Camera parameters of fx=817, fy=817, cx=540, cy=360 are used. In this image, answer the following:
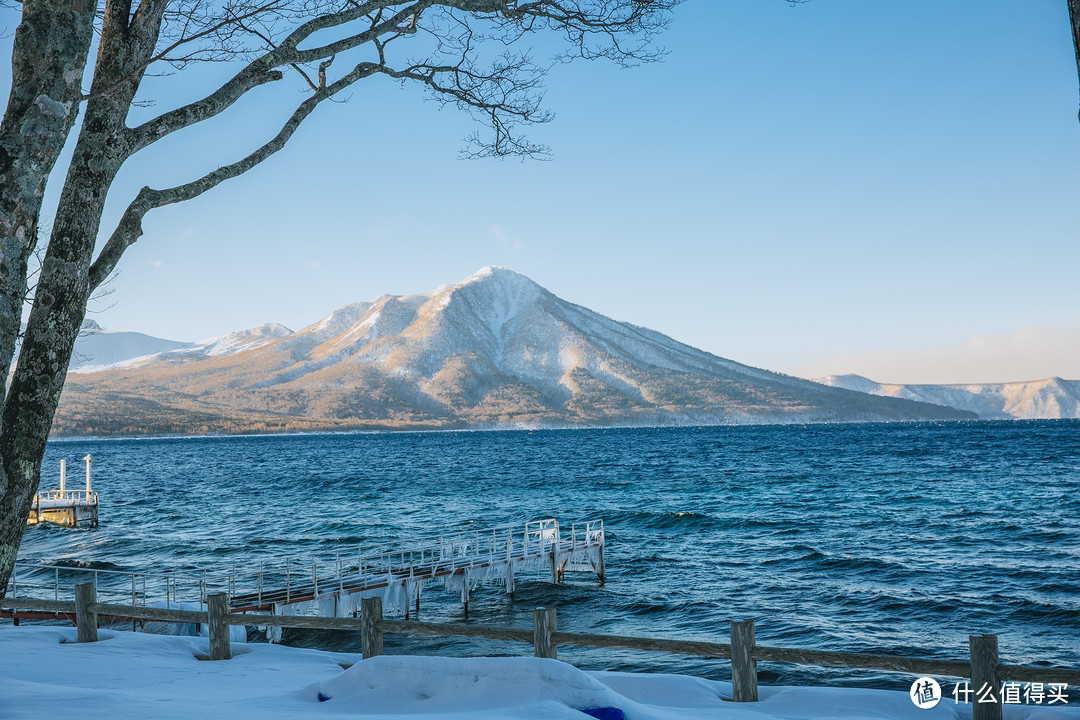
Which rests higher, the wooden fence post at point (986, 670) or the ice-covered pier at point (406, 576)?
the wooden fence post at point (986, 670)

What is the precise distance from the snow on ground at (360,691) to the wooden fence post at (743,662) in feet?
0.47

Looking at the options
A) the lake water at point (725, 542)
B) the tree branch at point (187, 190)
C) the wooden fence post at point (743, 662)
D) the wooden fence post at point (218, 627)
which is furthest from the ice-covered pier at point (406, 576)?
the tree branch at point (187, 190)

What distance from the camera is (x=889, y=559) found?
1121 inches

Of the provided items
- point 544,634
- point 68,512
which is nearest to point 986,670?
point 544,634

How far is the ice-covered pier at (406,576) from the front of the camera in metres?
19.0

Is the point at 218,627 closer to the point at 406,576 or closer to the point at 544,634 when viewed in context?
the point at 544,634

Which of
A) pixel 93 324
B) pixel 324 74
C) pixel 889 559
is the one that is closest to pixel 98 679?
pixel 93 324

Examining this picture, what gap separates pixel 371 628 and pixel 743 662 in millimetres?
4040

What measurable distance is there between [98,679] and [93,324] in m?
3.92

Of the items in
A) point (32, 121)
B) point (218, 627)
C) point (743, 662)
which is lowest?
point (218, 627)

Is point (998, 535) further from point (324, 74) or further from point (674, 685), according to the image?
point (324, 74)

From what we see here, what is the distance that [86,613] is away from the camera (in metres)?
11.1

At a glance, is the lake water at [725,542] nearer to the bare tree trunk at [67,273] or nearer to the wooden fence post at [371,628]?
the wooden fence post at [371,628]

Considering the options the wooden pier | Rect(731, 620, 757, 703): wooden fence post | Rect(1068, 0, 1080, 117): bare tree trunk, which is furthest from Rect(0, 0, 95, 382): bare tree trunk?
the wooden pier
